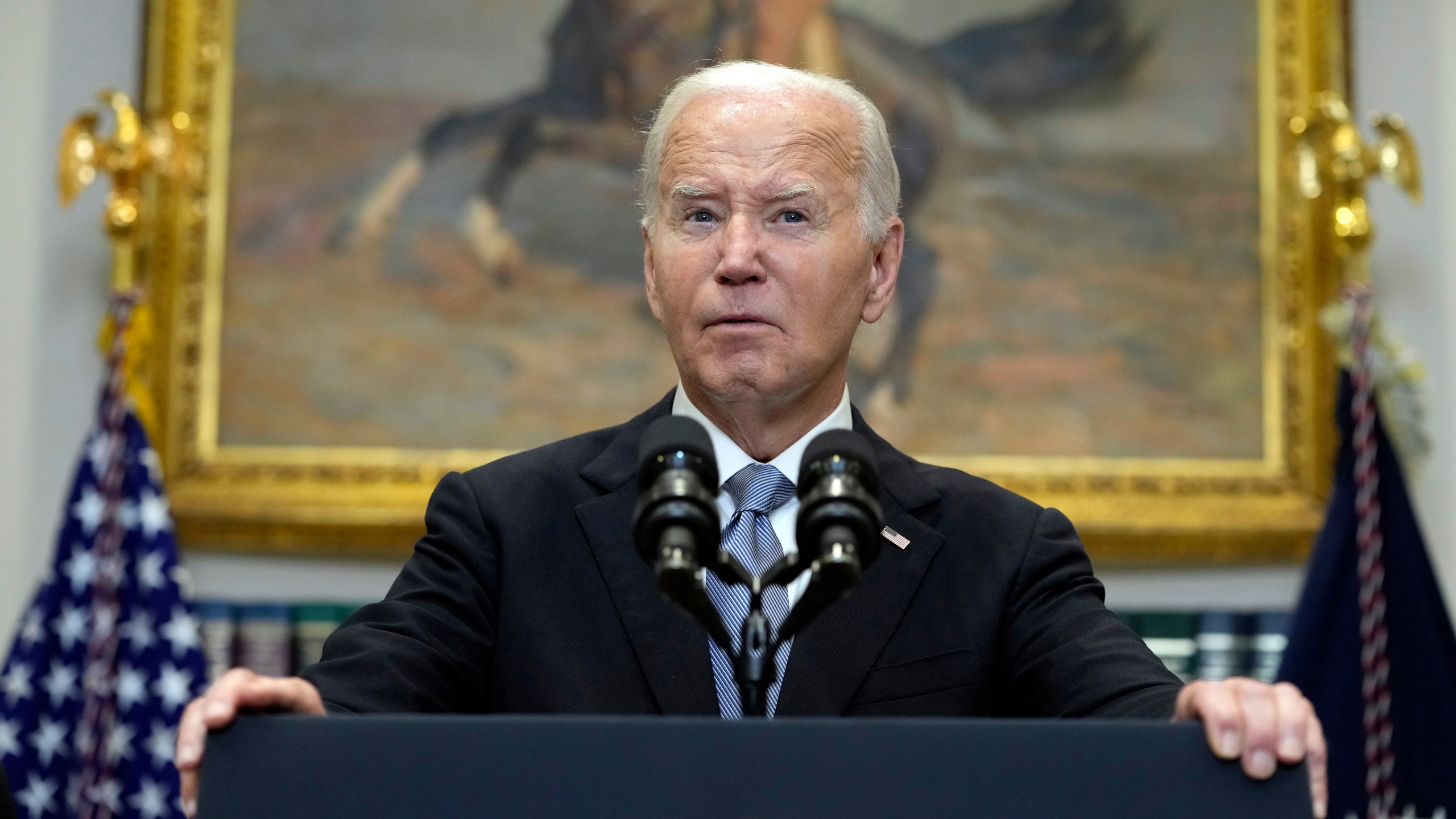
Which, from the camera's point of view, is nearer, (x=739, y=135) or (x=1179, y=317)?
(x=739, y=135)

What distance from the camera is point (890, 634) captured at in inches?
89.2

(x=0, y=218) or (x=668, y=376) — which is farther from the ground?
(x=0, y=218)

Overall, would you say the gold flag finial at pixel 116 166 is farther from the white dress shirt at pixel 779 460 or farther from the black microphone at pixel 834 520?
the black microphone at pixel 834 520

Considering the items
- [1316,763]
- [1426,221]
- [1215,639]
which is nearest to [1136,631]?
[1215,639]

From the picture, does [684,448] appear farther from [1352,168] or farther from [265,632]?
[1352,168]

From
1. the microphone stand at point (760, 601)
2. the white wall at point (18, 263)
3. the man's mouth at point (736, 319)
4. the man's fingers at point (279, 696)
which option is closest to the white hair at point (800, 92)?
the man's mouth at point (736, 319)

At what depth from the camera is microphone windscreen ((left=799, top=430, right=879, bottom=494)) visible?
1635 millimetres

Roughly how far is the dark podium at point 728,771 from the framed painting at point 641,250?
397 cm

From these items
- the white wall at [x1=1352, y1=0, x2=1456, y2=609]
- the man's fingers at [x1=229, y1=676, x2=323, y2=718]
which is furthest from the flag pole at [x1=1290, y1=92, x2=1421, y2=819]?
the man's fingers at [x1=229, y1=676, x2=323, y2=718]

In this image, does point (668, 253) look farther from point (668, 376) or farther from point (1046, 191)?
point (1046, 191)

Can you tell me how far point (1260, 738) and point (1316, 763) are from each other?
3.8 inches

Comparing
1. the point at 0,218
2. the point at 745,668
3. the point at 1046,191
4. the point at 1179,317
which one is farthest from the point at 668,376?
the point at 745,668

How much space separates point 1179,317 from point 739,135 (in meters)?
3.77

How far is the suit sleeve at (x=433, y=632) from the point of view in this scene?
79.0 inches
